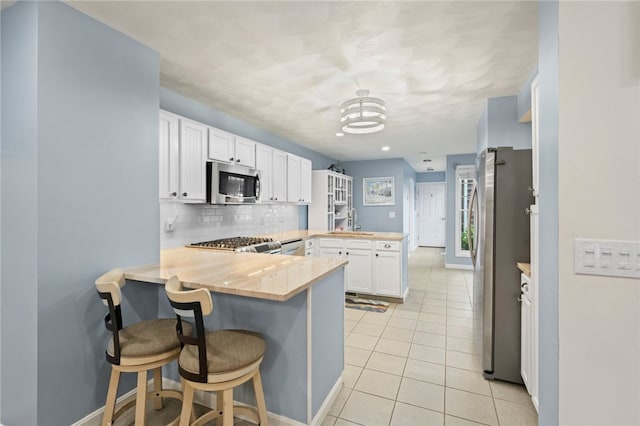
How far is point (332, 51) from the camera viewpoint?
2.19 meters

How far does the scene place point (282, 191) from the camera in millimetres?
4418

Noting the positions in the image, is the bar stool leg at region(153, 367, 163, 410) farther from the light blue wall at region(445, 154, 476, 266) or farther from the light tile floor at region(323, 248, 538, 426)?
the light blue wall at region(445, 154, 476, 266)

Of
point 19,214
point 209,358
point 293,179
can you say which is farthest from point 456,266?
point 19,214

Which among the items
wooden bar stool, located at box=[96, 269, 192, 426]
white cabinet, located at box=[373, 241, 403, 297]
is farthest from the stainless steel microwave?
white cabinet, located at box=[373, 241, 403, 297]

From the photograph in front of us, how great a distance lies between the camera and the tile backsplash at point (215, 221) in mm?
3090

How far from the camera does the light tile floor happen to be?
6.37 ft

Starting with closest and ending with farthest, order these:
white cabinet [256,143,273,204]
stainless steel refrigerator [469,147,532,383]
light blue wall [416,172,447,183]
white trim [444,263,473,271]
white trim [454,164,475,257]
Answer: stainless steel refrigerator [469,147,532,383], white cabinet [256,143,273,204], white trim [444,263,473,271], white trim [454,164,475,257], light blue wall [416,172,447,183]

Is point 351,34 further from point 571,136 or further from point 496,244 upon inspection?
point 496,244

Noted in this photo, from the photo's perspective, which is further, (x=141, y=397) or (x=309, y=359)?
(x=309, y=359)

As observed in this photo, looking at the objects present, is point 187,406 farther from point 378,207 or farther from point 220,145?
point 378,207

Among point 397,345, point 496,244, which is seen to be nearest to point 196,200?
point 397,345

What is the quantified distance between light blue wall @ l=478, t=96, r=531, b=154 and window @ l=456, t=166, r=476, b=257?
358 cm

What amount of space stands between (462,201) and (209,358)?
654 cm

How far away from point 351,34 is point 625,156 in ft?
5.27
